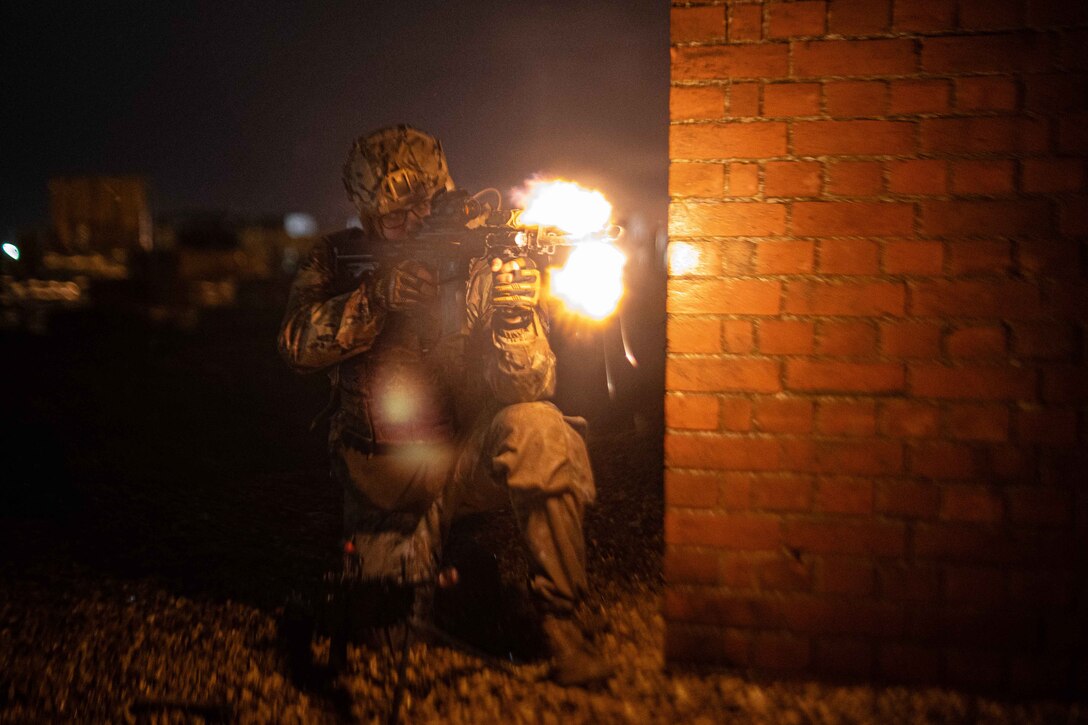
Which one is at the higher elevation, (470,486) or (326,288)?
(326,288)

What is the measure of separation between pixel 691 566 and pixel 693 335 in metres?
0.73

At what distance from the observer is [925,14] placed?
2186 millimetres

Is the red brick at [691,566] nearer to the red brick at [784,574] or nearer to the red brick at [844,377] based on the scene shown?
the red brick at [784,574]

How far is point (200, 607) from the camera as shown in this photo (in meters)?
3.21

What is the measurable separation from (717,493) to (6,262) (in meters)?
19.7

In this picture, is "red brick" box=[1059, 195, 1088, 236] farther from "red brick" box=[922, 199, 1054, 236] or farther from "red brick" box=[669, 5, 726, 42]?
"red brick" box=[669, 5, 726, 42]

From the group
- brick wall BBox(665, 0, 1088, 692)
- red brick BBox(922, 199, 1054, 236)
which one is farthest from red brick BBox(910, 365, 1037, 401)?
red brick BBox(922, 199, 1054, 236)

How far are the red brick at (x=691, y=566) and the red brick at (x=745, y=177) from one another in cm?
110

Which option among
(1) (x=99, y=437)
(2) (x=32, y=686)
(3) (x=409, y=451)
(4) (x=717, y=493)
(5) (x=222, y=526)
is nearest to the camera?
(4) (x=717, y=493)

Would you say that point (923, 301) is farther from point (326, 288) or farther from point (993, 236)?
point (326, 288)

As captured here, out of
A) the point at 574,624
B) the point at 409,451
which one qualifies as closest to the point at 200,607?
the point at 409,451

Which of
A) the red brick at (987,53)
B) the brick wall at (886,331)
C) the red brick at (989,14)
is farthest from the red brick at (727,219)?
the red brick at (989,14)

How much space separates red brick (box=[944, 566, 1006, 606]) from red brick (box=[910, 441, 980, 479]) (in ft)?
0.94

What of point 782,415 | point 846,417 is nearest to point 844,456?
point 846,417
